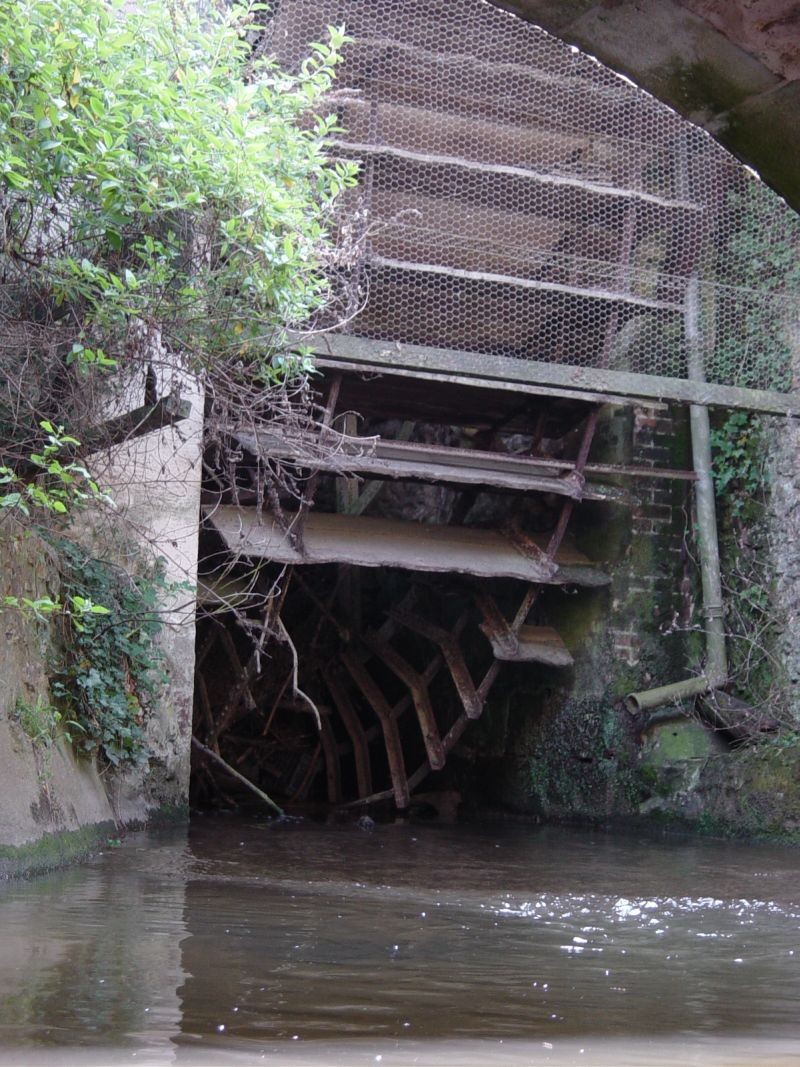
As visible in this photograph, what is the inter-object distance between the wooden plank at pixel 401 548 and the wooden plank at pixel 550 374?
1368mm

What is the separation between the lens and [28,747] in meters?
5.44

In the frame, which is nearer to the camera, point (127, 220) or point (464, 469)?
point (127, 220)

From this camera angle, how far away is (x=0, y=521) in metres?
5.42

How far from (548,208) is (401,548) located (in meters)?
2.84

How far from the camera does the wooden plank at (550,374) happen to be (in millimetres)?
8438

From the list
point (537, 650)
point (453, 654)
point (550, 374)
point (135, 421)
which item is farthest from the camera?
point (453, 654)

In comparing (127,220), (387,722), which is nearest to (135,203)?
(127,220)

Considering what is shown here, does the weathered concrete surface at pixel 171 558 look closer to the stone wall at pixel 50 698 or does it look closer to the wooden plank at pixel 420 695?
the stone wall at pixel 50 698

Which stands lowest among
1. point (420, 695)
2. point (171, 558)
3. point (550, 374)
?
point (420, 695)

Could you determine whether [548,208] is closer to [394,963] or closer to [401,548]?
[401,548]

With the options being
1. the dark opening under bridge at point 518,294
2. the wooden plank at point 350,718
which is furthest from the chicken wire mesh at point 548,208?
Result: the wooden plank at point 350,718

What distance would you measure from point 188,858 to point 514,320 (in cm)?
519

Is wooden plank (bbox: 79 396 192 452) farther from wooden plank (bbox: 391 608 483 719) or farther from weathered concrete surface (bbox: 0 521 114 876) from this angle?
wooden plank (bbox: 391 608 483 719)

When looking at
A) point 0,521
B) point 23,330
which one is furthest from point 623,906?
point 23,330
